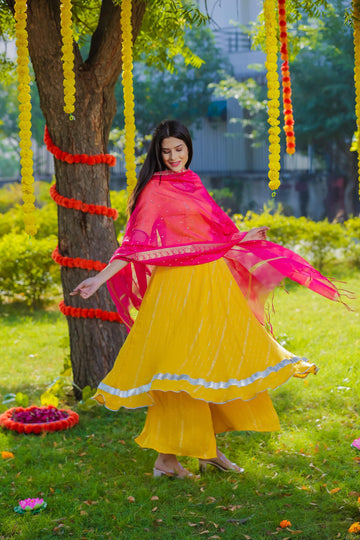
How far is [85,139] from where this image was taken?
4797mm

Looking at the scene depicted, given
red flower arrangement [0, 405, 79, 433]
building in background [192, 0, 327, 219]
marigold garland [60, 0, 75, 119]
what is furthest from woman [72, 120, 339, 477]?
building in background [192, 0, 327, 219]

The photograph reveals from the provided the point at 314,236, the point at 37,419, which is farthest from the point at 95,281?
Result: the point at 314,236

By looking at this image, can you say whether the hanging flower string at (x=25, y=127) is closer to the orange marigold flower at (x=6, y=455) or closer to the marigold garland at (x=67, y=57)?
the marigold garland at (x=67, y=57)

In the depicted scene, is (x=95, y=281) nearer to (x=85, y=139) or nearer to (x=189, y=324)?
(x=189, y=324)

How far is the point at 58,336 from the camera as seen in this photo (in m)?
7.56

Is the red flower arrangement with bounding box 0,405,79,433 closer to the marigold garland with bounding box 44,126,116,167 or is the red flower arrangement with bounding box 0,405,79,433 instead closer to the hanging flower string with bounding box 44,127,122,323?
the hanging flower string with bounding box 44,127,122,323

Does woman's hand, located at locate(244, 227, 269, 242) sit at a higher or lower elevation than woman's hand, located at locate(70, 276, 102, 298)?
higher

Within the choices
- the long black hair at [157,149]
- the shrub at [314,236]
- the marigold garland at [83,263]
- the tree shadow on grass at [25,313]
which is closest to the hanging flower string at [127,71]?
the long black hair at [157,149]

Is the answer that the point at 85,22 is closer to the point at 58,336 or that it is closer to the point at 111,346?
the point at 111,346

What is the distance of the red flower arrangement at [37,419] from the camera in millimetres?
4488

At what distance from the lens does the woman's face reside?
11.9ft

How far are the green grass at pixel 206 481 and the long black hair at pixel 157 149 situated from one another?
1.53 meters

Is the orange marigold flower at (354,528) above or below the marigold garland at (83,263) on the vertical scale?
below

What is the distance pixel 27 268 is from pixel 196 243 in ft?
18.6
